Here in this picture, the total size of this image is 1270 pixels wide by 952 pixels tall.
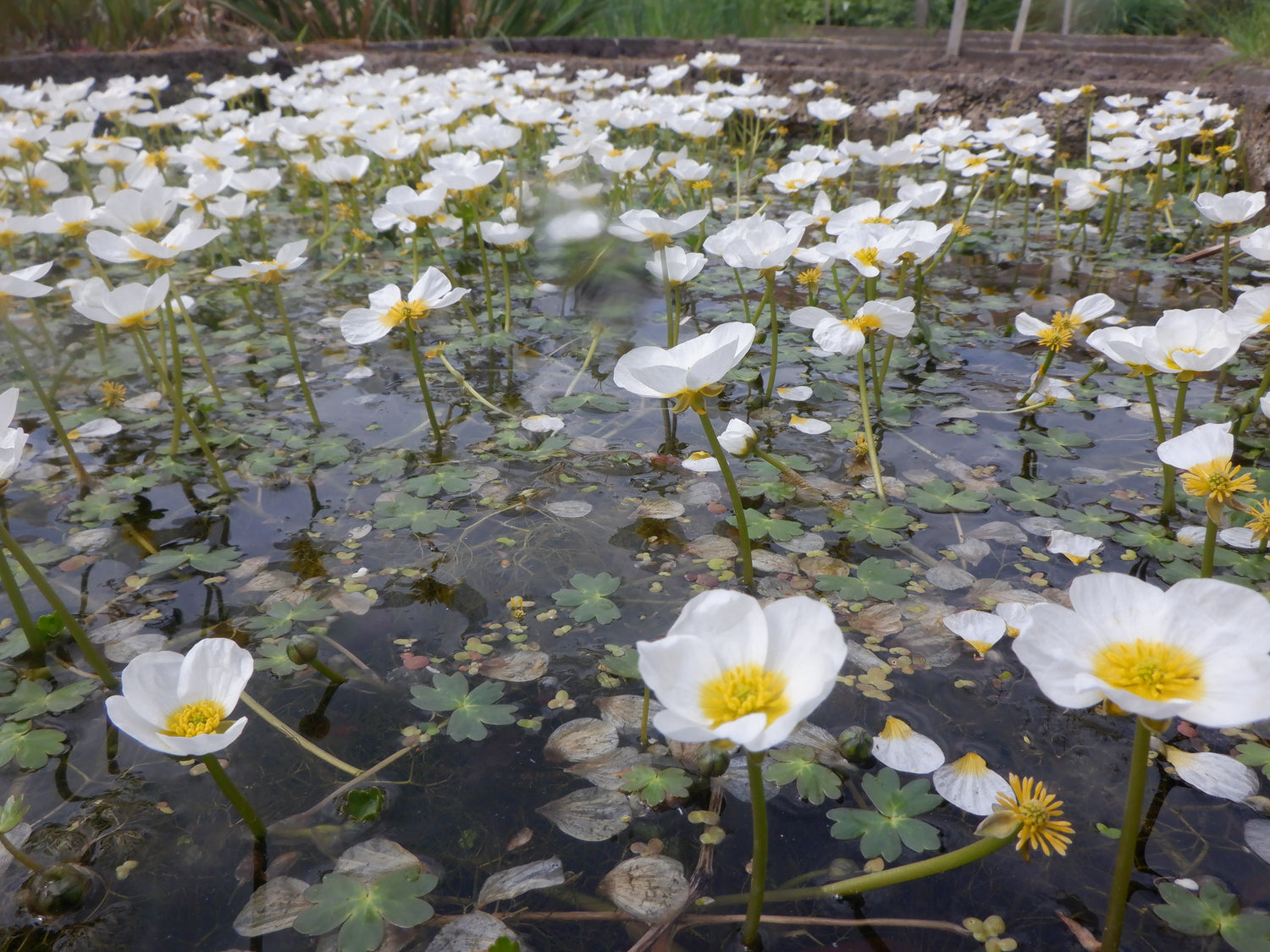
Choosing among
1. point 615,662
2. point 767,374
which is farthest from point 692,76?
point 615,662

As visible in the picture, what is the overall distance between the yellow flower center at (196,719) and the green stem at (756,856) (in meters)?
0.62

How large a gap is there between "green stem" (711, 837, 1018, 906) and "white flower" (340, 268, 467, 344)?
1.27 m

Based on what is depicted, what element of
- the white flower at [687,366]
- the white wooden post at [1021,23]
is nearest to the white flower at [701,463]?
the white flower at [687,366]

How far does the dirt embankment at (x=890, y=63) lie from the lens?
434 centimetres

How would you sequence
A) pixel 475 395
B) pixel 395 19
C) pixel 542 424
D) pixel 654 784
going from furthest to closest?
pixel 395 19 → pixel 475 395 → pixel 542 424 → pixel 654 784

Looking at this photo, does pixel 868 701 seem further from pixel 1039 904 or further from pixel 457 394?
pixel 457 394

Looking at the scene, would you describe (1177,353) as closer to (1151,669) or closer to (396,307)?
(1151,669)

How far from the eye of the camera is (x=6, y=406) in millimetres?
1136

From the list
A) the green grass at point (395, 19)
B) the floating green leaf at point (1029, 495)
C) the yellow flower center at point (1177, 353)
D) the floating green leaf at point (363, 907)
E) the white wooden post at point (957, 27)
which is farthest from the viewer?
the green grass at point (395, 19)

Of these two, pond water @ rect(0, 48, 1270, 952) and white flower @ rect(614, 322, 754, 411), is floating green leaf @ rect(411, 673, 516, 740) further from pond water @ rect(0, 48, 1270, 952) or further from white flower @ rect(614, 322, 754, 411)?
white flower @ rect(614, 322, 754, 411)

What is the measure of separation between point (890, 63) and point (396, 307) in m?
5.22

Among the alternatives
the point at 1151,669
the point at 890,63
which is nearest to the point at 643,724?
the point at 1151,669

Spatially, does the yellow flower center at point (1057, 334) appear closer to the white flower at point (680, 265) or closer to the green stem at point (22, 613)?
the white flower at point (680, 265)

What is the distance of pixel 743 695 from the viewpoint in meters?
0.79
